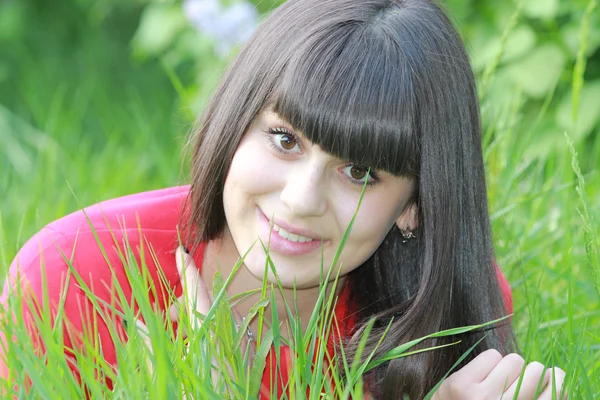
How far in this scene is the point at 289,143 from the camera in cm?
136

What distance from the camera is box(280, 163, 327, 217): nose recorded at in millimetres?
1292

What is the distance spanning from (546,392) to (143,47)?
7.54 feet

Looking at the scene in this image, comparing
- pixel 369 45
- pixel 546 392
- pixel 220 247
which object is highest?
pixel 369 45

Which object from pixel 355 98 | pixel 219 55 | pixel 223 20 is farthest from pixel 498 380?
pixel 219 55

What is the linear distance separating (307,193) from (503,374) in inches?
13.4

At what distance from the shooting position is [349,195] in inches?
52.6

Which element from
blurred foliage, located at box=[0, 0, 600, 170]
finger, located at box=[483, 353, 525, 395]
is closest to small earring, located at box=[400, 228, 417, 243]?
finger, located at box=[483, 353, 525, 395]

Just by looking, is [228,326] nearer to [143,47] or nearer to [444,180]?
[444,180]

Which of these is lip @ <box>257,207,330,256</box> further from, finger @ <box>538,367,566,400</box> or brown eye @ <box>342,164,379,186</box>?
finger @ <box>538,367,566,400</box>

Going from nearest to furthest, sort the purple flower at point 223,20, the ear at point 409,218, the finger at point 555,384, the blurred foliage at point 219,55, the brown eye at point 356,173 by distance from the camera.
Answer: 1. the finger at point 555,384
2. the brown eye at point 356,173
3. the ear at point 409,218
4. the blurred foliage at point 219,55
5. the purple flower at point 223,20

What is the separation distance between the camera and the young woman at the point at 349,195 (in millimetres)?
1302

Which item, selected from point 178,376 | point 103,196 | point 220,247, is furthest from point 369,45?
point 103,196

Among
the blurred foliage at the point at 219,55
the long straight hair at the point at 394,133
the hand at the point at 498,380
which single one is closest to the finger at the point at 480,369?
the hand at the point at 498,380

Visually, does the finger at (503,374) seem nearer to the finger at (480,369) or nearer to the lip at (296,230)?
the finger at (480,369)
